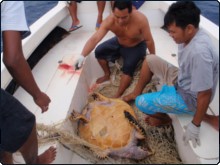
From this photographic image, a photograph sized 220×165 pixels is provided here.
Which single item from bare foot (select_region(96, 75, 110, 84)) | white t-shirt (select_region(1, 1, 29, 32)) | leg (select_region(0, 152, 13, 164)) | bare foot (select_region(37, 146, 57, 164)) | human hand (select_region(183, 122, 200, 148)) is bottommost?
bare foot (select_region(96, 75, 110, 84))

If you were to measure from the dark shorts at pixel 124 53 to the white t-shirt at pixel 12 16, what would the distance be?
141 centimetres

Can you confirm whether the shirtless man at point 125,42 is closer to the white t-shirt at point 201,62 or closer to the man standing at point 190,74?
the man standing at point 190,74

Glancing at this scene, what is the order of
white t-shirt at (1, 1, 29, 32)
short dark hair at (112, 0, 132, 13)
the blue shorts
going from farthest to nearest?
short dark hair at (112, 0, 132, 13), the blue shorts, white t-shirt at (1, 1, 29, 32)

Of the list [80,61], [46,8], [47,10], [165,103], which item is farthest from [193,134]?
[46,8]

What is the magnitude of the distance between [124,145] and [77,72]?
93 centimetres

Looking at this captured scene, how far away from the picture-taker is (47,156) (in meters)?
1.49

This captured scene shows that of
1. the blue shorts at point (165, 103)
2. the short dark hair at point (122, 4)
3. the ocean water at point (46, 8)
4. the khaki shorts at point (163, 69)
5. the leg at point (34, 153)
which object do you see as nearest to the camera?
the leg at point (34, 153)

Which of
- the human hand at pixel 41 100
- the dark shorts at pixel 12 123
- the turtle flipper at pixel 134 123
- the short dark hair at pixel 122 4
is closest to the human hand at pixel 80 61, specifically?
the short dark hair at pixel 122 4

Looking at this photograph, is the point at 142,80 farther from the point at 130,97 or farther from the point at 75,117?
the point at 75,117

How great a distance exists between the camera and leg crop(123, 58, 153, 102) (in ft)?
7.09

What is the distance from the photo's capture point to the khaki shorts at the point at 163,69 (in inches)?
77.0

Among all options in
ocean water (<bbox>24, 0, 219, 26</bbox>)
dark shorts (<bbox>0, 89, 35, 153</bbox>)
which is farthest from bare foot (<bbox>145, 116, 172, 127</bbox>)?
ocean water (<bbox>24, 0, 219, 26</bbox>)

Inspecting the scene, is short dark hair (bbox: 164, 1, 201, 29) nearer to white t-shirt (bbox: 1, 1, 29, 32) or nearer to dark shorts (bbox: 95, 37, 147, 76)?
white t-shirt (bbox: 1, 1, 29, 32)

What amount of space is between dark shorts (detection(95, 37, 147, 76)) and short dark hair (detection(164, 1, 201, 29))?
1.02 meters
